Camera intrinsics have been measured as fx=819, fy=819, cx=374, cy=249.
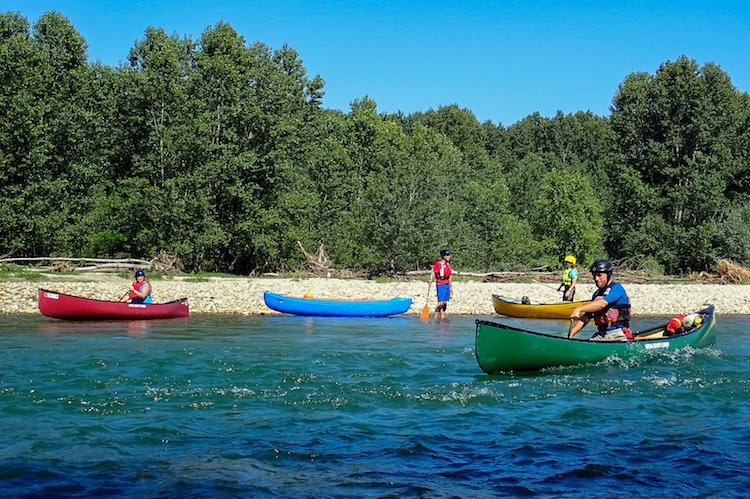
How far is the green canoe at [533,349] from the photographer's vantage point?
12.4 metres

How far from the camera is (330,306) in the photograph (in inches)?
921

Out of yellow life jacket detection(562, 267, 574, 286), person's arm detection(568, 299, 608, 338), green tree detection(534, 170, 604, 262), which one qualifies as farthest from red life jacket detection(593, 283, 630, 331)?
green tree detection(534, 170, 604, 262)

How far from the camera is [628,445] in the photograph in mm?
8836

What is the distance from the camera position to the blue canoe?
76.7ft

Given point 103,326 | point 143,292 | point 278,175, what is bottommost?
point 103,326

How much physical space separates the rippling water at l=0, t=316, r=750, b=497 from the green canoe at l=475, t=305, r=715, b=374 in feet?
0.78

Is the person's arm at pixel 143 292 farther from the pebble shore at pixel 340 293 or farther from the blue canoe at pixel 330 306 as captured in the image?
the blue canoe at pixel 330 306

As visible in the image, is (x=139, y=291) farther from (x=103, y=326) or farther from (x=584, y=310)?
(x=584, y=310)

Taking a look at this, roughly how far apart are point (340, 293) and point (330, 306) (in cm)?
597

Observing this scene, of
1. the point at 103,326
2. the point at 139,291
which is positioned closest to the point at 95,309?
the point at 103,326

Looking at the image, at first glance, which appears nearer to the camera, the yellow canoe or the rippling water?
the rippling water

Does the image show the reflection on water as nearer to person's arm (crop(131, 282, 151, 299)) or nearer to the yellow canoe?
person's arm (crop(131, 282, 151, 299))

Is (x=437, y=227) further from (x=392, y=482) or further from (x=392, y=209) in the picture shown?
(x=392, y=482)

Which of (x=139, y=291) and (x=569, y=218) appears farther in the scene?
(x=569, y=218)
